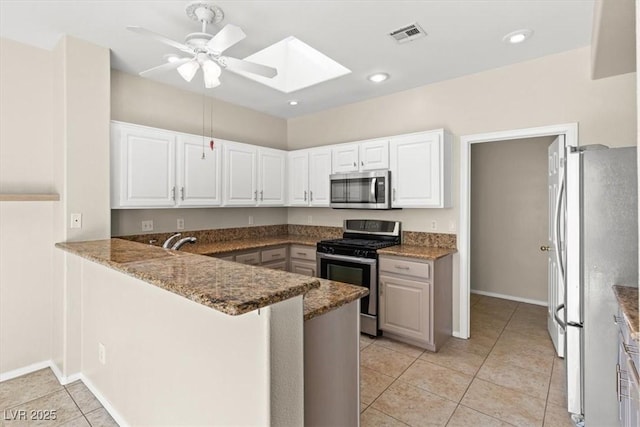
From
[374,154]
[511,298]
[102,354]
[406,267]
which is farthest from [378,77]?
[511,298]

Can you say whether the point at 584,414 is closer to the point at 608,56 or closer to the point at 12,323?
the point at 608,56

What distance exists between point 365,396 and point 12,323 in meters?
2.82

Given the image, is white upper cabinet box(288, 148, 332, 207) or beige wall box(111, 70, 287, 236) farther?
white upper cabinet box(288, 148, 332, 207)

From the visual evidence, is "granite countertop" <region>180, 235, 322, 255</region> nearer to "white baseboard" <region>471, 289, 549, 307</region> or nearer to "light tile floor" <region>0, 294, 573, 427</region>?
"light tile floor" <region>0, 294, 573, 427</region>

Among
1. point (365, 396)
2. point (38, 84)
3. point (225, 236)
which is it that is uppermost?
point (38, 84)

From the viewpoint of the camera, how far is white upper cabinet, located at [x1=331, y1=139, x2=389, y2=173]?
364cm

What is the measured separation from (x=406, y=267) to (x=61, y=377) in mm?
3007

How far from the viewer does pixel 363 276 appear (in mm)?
3432

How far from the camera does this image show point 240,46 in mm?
2656

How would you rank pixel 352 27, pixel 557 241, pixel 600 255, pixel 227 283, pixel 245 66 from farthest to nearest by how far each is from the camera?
pixel 557 241 → pixel 352 27 → pixel 245 66 → pixel 600 255 → pixel 227 283

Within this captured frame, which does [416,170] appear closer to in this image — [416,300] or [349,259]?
[349,259]

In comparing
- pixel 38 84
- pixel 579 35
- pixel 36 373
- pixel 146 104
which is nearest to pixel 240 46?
pixel 146 104

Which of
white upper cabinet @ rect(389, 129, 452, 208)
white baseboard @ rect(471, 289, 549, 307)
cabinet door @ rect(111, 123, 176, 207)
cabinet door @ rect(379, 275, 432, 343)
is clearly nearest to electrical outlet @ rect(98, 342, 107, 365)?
cabinet door @ rect(111, 123, 176, 207)

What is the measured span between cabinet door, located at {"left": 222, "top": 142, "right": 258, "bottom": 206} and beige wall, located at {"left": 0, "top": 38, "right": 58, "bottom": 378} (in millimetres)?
1573
